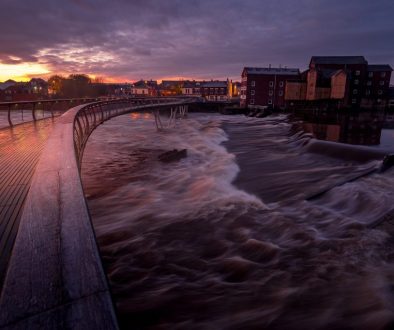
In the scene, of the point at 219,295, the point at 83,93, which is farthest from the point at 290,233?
the point at 83,93

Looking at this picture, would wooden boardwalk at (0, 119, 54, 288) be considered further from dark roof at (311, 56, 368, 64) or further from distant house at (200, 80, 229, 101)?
distant house at (200, 80, 229, 101)

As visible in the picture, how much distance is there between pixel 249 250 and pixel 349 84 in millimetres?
61868

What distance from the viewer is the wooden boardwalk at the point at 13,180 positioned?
295cm

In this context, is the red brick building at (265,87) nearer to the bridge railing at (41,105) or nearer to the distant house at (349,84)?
the distant house at (349,84)

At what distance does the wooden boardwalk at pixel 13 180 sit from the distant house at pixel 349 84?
160 feet

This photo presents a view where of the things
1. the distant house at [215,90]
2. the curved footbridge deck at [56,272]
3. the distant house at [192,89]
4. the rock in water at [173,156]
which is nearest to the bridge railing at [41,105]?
the rock in water at [173,156]

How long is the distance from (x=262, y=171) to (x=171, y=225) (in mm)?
6973

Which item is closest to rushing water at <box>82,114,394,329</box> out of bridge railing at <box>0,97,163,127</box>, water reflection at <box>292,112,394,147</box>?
bridge railing at <box>0,97,163,127</box>

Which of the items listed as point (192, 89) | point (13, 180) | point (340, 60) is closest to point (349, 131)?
point (13, 180)

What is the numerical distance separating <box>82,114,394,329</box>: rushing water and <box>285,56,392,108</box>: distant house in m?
42.2

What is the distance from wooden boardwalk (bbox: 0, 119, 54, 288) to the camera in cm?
295

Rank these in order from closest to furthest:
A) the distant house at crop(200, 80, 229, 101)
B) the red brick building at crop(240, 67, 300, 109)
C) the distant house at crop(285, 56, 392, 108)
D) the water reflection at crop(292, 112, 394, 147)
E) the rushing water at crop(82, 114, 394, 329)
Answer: the rushing water at crop(82, 114, 394, 329), the water reflection at crop(292, 112, 394, 147), the distant house at crop(285, 56, 392, 108), the red brick building at crop(240, 67, 300, 109), the distant house at crop(200, 80, 229, 101)

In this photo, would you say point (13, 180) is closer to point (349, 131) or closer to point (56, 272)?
point (56, 272)

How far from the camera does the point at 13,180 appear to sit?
16.5 feet
